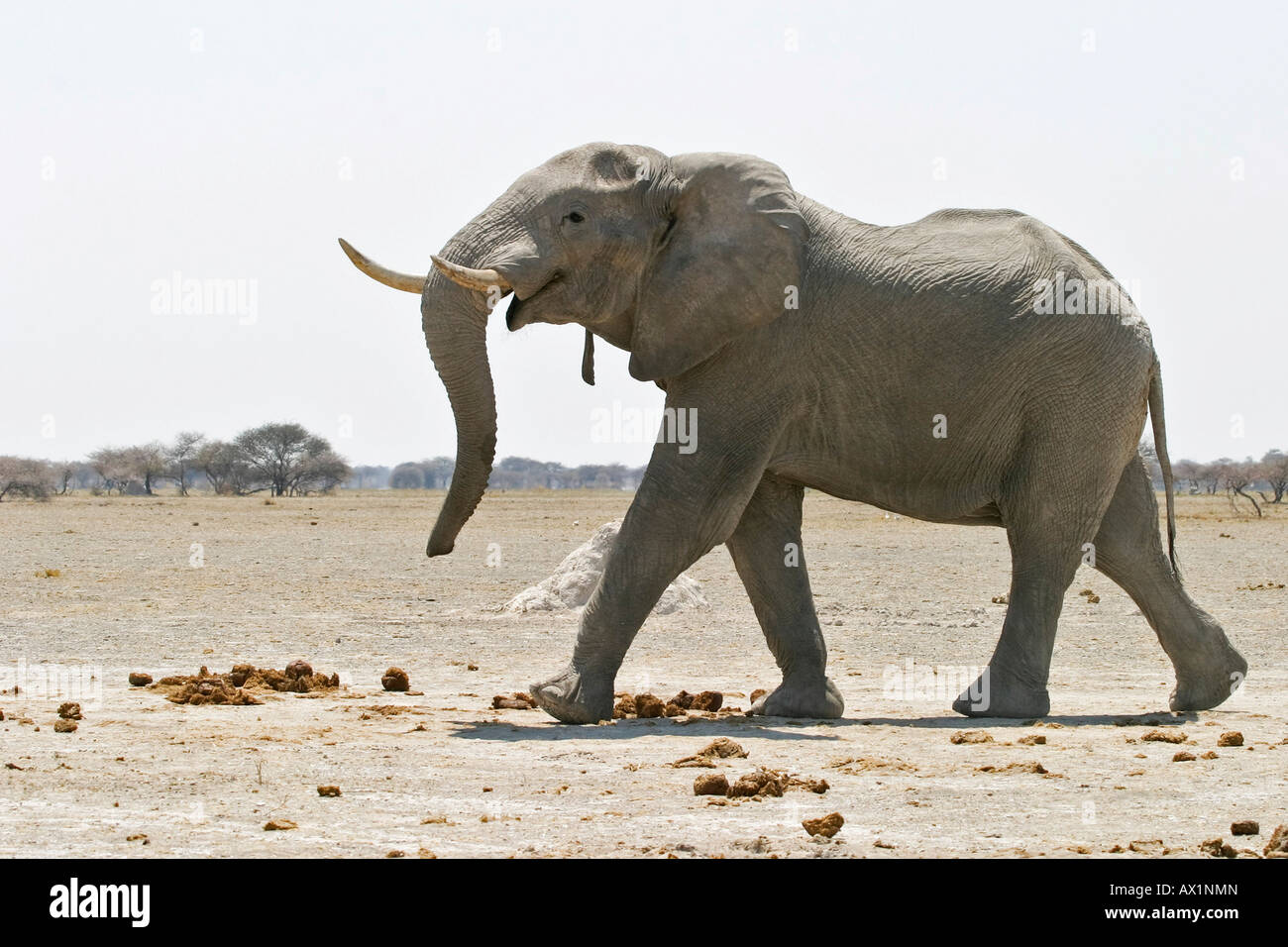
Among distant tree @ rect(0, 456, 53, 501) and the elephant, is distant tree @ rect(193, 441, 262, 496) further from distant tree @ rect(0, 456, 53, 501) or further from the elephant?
the elephant

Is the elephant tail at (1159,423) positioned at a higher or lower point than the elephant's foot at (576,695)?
higher

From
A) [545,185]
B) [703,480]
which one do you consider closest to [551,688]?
[703,480]

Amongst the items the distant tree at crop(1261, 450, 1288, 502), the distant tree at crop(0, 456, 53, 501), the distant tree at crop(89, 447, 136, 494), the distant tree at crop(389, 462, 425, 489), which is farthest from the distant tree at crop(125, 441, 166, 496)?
the distant tree at crop(389, 462, 425, 489)

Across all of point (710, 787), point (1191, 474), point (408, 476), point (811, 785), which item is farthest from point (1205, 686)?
point (408, 476)

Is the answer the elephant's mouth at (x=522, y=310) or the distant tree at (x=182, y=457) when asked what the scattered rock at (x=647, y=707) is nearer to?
the elephant's mouth at (x=522, y=310)

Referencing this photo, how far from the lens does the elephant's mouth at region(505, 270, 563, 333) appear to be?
989cm

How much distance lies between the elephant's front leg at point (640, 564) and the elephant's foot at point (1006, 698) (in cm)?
200

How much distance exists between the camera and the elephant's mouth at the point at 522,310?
32.4 ft

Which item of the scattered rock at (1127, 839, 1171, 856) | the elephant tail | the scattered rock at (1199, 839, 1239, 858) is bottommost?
the scattered rock at (1127, 839, 1171, 856)

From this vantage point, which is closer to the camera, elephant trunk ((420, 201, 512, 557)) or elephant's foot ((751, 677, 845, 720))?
elephant trunk ((420, 201, 512, 557))

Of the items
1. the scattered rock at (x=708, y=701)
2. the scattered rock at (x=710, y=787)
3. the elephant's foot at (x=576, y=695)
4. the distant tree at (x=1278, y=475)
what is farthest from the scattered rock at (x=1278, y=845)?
the distant tree at (x=1278, y=475)

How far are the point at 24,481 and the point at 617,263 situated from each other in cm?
4888

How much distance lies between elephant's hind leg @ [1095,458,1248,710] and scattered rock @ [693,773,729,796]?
4327 millimetres

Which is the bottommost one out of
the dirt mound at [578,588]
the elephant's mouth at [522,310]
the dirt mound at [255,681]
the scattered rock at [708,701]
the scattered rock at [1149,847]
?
the scattered rock at [1149,847]
